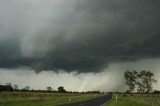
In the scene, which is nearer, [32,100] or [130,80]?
[32,100]

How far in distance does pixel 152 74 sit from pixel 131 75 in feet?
50.0

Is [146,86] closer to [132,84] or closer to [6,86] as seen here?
[132,84]

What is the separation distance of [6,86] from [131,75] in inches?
2990

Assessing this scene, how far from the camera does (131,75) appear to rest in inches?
6122

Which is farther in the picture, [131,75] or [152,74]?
[131,75]

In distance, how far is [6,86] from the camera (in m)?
180

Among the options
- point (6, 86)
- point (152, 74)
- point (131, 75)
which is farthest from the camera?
point (6, 86)

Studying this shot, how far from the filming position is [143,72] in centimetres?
14575

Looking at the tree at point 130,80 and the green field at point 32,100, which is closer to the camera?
the green field at point 32,100

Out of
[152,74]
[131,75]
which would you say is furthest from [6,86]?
[152,74]

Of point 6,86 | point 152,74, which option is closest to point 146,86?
point 152,74

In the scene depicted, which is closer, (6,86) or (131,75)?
(131,75)

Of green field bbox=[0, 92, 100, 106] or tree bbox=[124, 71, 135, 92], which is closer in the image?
green field bbox=[0, 92, 100, 106]

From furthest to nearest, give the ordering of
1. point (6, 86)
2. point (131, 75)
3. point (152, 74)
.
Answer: point (6, 86)
point (131, 75)
point (152, 74)
